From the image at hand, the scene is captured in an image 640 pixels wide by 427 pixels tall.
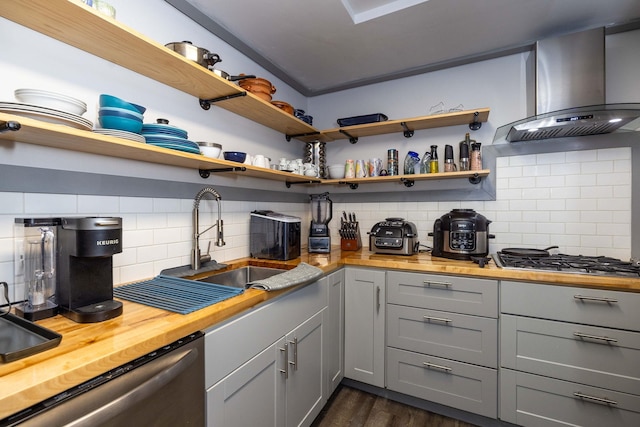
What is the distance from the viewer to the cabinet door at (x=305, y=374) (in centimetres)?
142

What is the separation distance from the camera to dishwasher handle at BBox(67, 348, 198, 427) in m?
0.63

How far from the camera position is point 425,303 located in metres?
1.79

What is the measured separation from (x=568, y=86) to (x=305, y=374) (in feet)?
7.63

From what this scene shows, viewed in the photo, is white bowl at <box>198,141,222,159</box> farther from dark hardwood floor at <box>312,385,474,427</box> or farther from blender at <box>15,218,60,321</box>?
dark hardwood floor at <box>312,385,474,427</box>

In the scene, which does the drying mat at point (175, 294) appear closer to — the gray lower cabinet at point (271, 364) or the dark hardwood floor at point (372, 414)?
the gray lower cabinet at point (271, 364)

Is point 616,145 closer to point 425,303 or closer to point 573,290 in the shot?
point 573,290

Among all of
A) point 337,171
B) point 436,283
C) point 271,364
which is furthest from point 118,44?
point 436,283

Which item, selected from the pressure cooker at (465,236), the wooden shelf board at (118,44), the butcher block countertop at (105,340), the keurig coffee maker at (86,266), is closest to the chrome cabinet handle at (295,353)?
the butcher block countertop at (105,340)

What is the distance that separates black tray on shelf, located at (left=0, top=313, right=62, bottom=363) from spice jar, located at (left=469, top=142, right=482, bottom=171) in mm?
2336

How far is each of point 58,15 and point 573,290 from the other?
7.94 feet

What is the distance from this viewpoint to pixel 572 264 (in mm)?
1637

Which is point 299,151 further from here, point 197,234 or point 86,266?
point 86,266

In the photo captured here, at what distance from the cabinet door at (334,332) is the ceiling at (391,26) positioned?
155 centimetres

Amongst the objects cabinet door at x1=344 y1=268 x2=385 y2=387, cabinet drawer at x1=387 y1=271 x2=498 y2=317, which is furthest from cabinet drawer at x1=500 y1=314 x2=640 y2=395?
cabinet door at x1=344 y1=268 x2=385 y2=387
